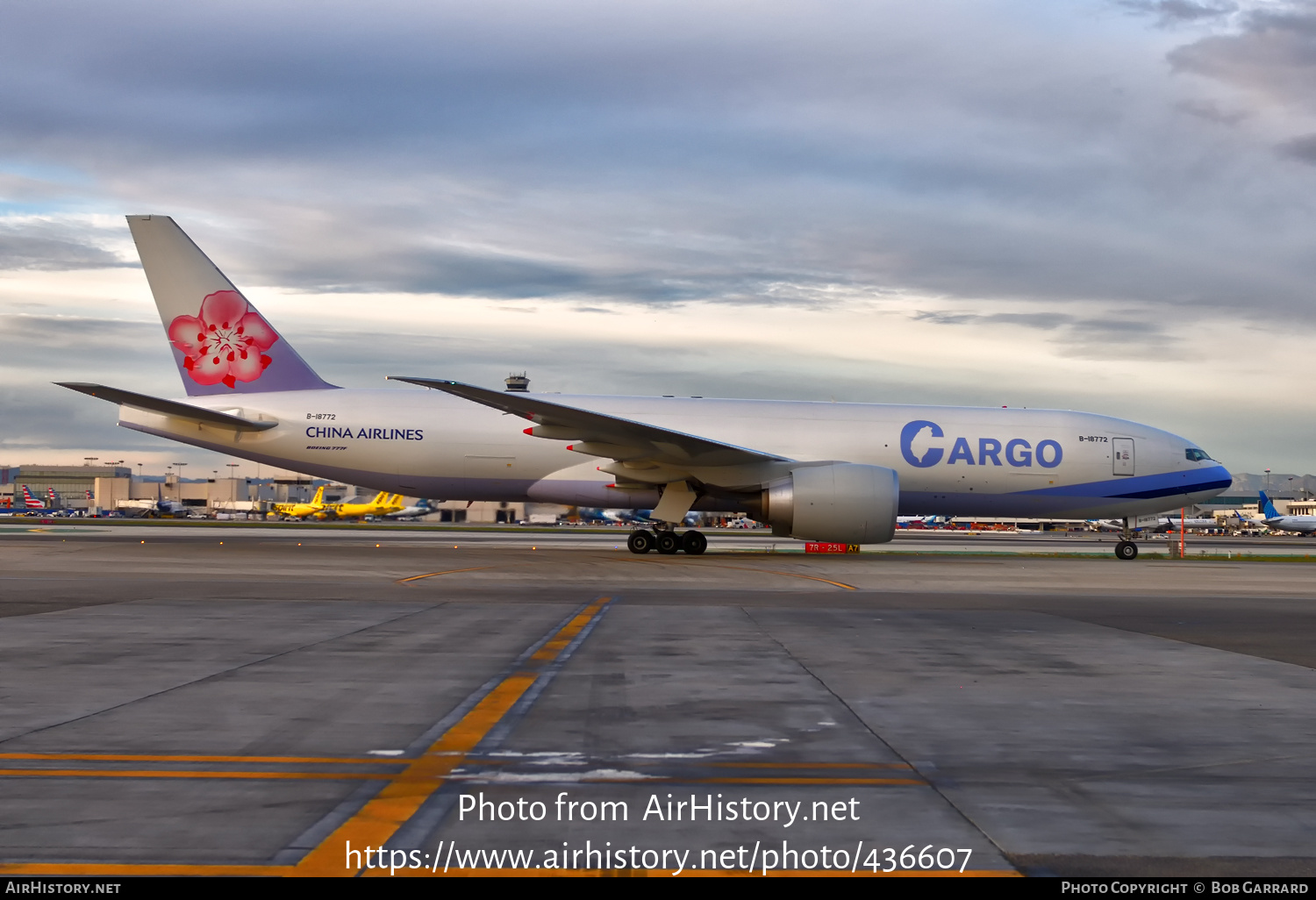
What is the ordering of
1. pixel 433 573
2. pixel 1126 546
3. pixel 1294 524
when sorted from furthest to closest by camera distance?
pixel 1294 524 < pixel 1126 546 < pixel 433 573

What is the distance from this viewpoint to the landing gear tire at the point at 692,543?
2498 cm

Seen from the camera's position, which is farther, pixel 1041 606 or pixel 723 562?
pixel 723 562

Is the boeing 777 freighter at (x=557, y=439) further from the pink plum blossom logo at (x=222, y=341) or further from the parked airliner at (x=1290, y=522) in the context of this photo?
the parked airliner at (x=1290, y=522)

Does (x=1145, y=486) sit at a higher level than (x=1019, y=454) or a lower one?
lower

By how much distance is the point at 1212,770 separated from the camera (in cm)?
500

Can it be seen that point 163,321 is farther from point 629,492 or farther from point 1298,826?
point 1298,826

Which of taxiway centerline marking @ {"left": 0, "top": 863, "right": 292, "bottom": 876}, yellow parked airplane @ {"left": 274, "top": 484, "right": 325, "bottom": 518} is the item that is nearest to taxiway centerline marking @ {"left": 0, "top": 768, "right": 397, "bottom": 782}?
taxiway centerline marking @ {"left": 0, "top": 863, "right": 292, "bottom": 876}

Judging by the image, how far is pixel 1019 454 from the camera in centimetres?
2628

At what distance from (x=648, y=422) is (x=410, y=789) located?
21.6 m

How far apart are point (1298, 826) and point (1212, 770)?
955mm

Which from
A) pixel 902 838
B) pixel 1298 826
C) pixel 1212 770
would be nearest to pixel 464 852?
pixel 902 838

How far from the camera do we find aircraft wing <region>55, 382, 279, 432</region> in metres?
23.6

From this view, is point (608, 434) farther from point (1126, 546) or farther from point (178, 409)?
point (1126, 546)

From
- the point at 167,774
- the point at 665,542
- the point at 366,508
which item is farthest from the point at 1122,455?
the point at 366,508
